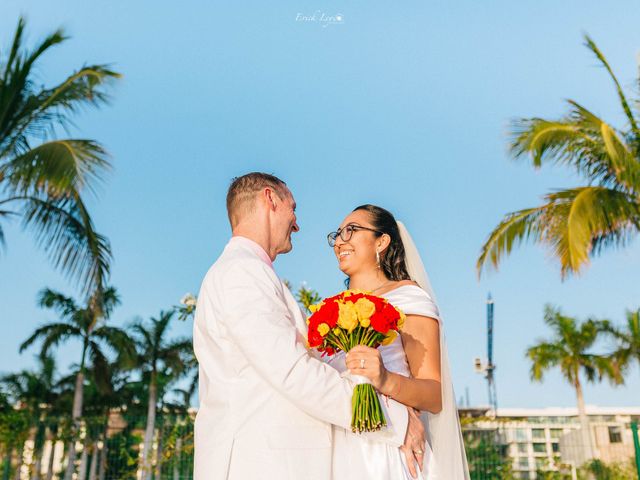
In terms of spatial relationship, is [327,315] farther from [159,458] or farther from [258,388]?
[159,458]

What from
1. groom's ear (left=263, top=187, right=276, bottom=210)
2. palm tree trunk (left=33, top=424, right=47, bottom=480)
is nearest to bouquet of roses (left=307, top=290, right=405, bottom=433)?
groom's ear (left=263, top=187, right=276, bottom=210)

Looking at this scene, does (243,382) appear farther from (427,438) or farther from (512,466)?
(512,466)

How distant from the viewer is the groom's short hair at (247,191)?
350 cm

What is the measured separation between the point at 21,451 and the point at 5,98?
25.7 feet

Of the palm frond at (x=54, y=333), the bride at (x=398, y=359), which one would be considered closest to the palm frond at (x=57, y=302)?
the palm frond at (x=54, y=333)

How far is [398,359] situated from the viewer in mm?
3627

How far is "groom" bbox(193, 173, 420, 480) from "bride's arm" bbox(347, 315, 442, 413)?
132 millimetres

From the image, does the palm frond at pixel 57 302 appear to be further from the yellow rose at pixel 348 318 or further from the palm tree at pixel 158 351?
the yellow rose at pixel 348 318

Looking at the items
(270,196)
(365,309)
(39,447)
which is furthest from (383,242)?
(39,447)

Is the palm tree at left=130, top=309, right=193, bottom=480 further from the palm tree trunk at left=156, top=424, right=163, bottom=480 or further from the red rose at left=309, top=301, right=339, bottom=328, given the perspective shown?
the red rose at left=309, top=301, right=339, bottom=328

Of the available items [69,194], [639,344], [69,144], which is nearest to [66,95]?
[69,144]

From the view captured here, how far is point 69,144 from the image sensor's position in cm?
1080

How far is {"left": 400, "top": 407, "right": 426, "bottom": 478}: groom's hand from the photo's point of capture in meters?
3.25

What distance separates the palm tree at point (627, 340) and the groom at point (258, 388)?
3273 centimetres
